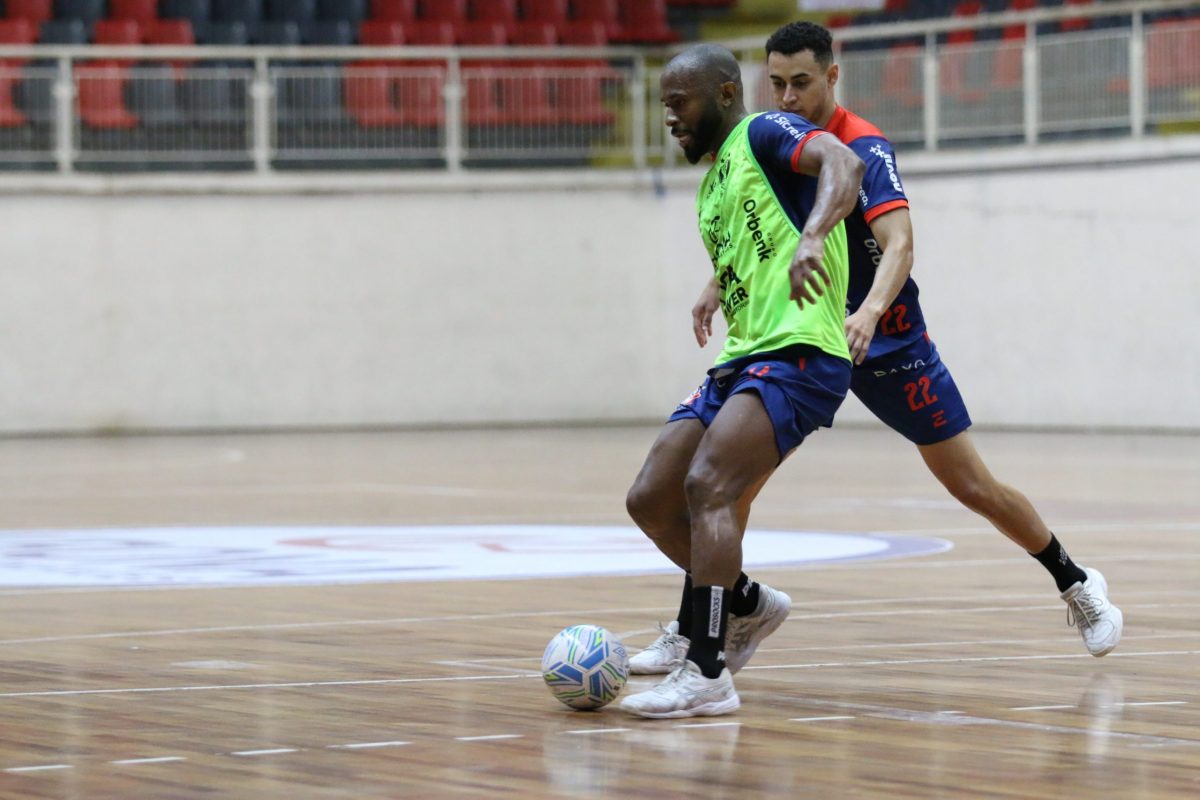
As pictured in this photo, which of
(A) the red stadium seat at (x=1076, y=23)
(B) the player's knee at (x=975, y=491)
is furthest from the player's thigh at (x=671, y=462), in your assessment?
(A) the red stadium seat at (x=1076, y=23)

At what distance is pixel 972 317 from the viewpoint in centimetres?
2520

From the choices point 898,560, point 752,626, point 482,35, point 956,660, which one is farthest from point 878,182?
point 482,35

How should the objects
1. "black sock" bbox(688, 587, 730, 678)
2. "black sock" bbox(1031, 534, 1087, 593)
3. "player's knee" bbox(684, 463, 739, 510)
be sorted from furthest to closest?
1. "black sock" bbox(1031, 534, 1087, 593)
2. "player's knee" bbox(684, 463, 739, 510)
3. "black sock" bbox(688, 587, 730, 678)

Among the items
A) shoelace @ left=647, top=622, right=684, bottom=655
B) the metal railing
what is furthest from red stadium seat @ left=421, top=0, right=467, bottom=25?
shoelace @ left=647, top=622, right=684, bottom=655

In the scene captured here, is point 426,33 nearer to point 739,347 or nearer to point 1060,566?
point 1060,566

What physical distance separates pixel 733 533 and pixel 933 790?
5.15ft

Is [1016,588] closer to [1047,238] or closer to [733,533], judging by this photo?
[733,533]

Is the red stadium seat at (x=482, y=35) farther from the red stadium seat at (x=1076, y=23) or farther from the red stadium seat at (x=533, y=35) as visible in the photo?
the red stadium seat at (x=1076, y=23)

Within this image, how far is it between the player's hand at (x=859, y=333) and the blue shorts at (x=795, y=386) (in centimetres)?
9

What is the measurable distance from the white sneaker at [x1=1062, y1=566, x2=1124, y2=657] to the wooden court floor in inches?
3.6

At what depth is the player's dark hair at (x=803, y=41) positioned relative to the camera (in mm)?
7094

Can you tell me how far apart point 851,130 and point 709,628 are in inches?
75.8

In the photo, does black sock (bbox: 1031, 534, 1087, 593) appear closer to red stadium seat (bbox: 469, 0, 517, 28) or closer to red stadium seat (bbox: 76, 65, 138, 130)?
red stadium seat (bbox: 76, 65, 138, 130)

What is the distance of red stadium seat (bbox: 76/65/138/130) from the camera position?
25328 mm
